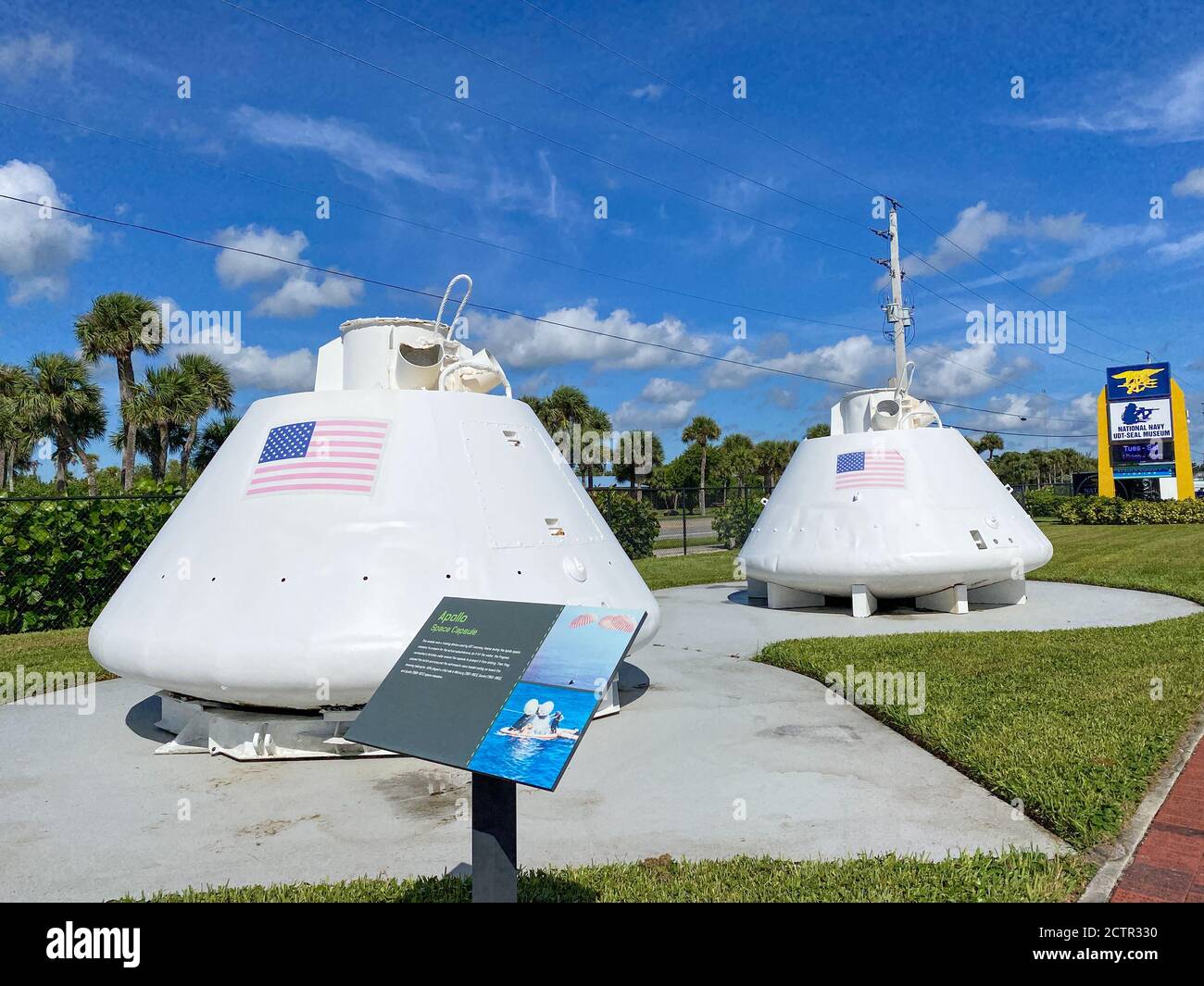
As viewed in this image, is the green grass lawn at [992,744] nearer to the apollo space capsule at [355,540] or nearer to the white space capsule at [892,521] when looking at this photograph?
the white space capsule at [892,521]

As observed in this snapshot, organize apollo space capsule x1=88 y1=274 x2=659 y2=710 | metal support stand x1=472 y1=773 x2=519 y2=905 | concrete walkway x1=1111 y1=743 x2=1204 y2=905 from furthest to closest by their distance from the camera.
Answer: apollo space capsule x1=88 y1=274 x2=659 y2=710 < concrete walkway x1=1111 y1=743 x2=1204 y2=905 < metal support stand x1=472 y1=773 x2=519 y2=905

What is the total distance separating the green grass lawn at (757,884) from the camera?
381 cm

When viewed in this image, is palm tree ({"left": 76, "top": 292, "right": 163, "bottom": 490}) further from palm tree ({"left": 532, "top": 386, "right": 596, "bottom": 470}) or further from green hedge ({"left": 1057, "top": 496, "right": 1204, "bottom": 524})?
green hedge ({"left": 1057, "top": 496, "right": 1204, "bottom": 524})

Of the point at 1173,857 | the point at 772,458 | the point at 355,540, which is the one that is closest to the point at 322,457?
the point at 355,540

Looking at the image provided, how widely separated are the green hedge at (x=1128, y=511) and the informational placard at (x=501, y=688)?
1472 inches

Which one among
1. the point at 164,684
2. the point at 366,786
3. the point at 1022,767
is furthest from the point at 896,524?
the point at 164,684

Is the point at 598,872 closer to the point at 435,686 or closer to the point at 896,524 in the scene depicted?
the point at 435,686

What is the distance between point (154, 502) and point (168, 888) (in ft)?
35.3

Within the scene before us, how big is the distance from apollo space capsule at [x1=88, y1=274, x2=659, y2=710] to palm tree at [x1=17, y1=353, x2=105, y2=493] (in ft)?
91.1

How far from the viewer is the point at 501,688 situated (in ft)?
10.1

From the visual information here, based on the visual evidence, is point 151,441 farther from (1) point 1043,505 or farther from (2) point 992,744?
(1) point 1043,505

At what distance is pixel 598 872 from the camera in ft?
13.5

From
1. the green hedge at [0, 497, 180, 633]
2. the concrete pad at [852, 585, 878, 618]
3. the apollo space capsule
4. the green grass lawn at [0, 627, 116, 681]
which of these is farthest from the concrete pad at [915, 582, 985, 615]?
the green hedge at [0, 497, 180, 633]

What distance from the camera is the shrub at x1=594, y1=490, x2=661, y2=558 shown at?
23.9 meters
